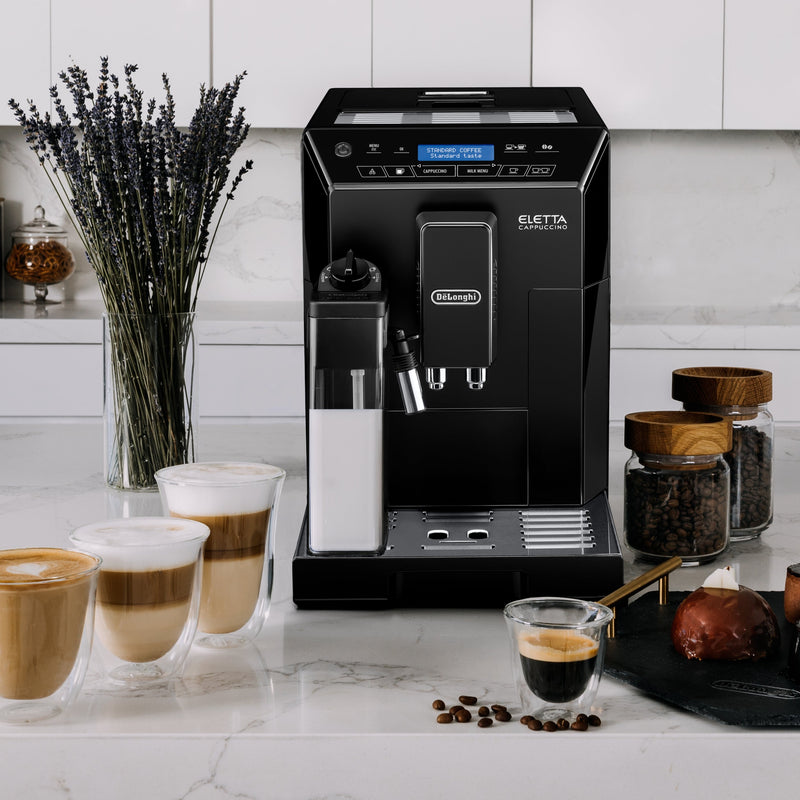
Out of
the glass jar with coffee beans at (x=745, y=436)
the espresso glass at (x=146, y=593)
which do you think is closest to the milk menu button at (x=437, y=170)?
the glass jar with coffee beans at (x=745, y=436)

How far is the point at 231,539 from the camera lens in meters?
0.82

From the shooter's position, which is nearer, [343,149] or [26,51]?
[343,149]

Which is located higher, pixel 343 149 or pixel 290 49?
pixel 290 49

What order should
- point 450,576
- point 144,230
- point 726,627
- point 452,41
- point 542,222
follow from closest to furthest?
point 726,627, point 450,576, point 542,222, point 144,230, point 452,41

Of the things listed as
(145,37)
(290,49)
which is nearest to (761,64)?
(290,49)

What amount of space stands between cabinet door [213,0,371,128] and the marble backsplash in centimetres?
36

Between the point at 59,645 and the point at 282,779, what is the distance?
0.17 meters

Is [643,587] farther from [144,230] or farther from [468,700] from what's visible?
[144,230]

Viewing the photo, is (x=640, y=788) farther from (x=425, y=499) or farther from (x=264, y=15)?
(x=264, y=15)

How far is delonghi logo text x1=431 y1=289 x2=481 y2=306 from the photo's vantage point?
0.99 metres

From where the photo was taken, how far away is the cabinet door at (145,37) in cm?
300

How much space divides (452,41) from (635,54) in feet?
1.67

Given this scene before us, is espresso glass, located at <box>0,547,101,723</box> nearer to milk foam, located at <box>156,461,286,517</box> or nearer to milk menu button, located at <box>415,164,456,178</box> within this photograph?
milk foam, located at <box>156,461,286,517</box>

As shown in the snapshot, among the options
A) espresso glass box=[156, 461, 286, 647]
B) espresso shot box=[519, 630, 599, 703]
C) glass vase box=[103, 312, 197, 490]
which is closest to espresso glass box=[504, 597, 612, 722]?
espresso shot box=[519, 630, 599, 703]
